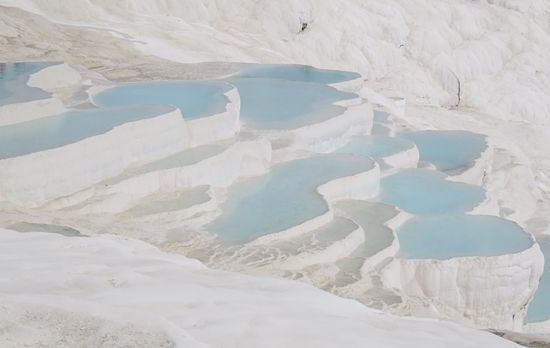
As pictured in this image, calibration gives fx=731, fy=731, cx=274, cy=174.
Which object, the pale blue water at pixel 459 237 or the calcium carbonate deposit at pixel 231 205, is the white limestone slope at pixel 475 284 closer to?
the calcium carbonate deposit at pixel 231 205

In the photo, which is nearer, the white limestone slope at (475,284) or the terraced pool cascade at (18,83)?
the white limestone slope at (475,284)

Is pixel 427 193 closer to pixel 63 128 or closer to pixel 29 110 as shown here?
pixel 63 128

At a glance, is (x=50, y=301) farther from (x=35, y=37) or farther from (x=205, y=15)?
(x=205, y=15)

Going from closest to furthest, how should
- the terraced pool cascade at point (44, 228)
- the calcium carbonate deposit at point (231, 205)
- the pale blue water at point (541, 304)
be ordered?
1. the calcium carbonate deposit at point (231, 205)
2. the terraced pool cascade at point (44, 228)
3. the pale blue water at point (541, 304)

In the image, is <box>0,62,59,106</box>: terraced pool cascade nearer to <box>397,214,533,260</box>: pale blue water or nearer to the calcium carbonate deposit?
the calcium carbonate deposit

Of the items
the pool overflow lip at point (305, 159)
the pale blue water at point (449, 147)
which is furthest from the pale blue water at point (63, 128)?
the pale blue water at point (449, 147)

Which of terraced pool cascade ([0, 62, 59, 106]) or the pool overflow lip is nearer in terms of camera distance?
the pool overflow lip

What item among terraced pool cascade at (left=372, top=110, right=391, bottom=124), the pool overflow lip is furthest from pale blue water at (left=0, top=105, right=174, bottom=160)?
terraced pool cascade at (left=372, top=110, right=391, bottom=124)

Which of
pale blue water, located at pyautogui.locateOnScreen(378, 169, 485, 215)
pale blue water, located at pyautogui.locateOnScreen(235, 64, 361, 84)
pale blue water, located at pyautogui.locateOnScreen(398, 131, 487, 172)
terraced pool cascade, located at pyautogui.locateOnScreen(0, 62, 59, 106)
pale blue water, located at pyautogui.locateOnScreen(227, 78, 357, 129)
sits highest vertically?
terraced pool cascade, located at pyautogui.locateOnScreen(0, 62, 59, 106)
